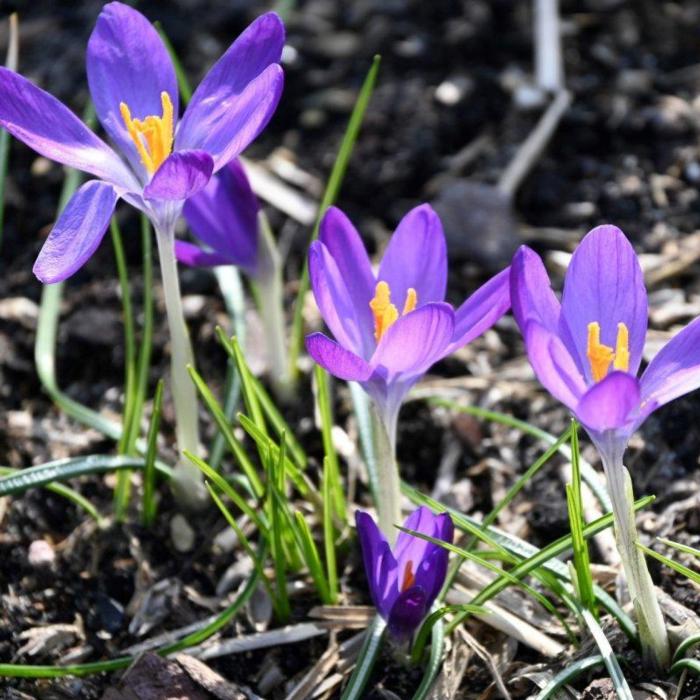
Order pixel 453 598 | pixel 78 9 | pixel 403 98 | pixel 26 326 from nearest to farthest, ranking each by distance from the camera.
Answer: pixel 453 598, pixel 26 326, pixel 403 98, pixel 78 9

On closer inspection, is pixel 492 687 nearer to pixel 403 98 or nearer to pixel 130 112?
pixel 130 112

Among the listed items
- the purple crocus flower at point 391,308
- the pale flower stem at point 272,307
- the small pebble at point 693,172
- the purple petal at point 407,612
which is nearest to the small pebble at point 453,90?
the small pebble at point 693,172

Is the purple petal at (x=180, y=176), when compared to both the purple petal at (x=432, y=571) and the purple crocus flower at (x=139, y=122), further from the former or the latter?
the purple petal at (x=432, y=571)

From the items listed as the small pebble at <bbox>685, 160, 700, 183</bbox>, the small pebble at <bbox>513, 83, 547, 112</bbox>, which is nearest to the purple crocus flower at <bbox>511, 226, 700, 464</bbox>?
the small pebble at <bbox>685, 160, 700, 183</bbox>

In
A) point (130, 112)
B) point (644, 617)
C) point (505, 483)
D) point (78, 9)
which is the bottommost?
point (505, 483)

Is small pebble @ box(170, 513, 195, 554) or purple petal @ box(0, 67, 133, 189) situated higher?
purple petal @ box(0, 67, 133, 189)

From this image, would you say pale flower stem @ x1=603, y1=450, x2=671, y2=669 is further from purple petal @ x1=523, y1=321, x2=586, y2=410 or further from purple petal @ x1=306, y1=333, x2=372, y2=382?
purple petal @ x1=306, y1=333, x2=372, y2=382

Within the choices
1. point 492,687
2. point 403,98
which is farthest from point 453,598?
point 403,98
